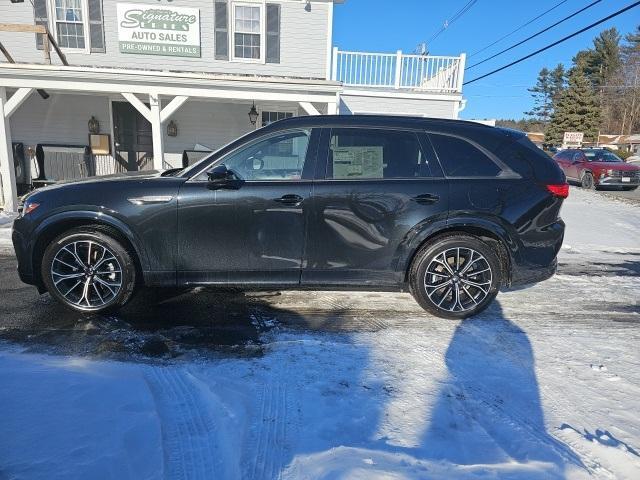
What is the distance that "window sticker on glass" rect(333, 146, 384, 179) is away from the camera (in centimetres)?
389

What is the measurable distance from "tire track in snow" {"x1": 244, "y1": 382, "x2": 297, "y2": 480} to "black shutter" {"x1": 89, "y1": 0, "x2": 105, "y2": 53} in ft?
39.9

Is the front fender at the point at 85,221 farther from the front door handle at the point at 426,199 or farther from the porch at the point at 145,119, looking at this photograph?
the porch at the point at 145,119

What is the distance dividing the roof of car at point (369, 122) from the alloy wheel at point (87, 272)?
6.27 feet

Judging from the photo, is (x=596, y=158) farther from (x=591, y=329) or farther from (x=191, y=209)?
(x=191, y=209)

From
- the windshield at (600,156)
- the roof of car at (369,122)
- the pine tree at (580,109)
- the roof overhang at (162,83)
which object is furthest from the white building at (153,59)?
the pine tree at (580,109)

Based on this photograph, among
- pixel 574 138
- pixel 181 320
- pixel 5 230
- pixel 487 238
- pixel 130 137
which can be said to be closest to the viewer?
pixel 181 320

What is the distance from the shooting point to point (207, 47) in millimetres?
11961

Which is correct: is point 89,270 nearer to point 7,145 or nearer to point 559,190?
point 559,190

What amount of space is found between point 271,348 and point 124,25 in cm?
1159

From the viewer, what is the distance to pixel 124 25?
11562mm

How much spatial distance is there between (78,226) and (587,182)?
2044 cm

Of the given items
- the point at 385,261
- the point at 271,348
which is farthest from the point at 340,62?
the point at 271,348

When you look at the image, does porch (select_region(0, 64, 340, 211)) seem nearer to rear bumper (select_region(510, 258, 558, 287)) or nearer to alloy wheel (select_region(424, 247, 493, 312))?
alloy wheel (select_region(424, 247, 493, 312))

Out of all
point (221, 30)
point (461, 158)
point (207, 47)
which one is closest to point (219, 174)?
point (461, 158)
